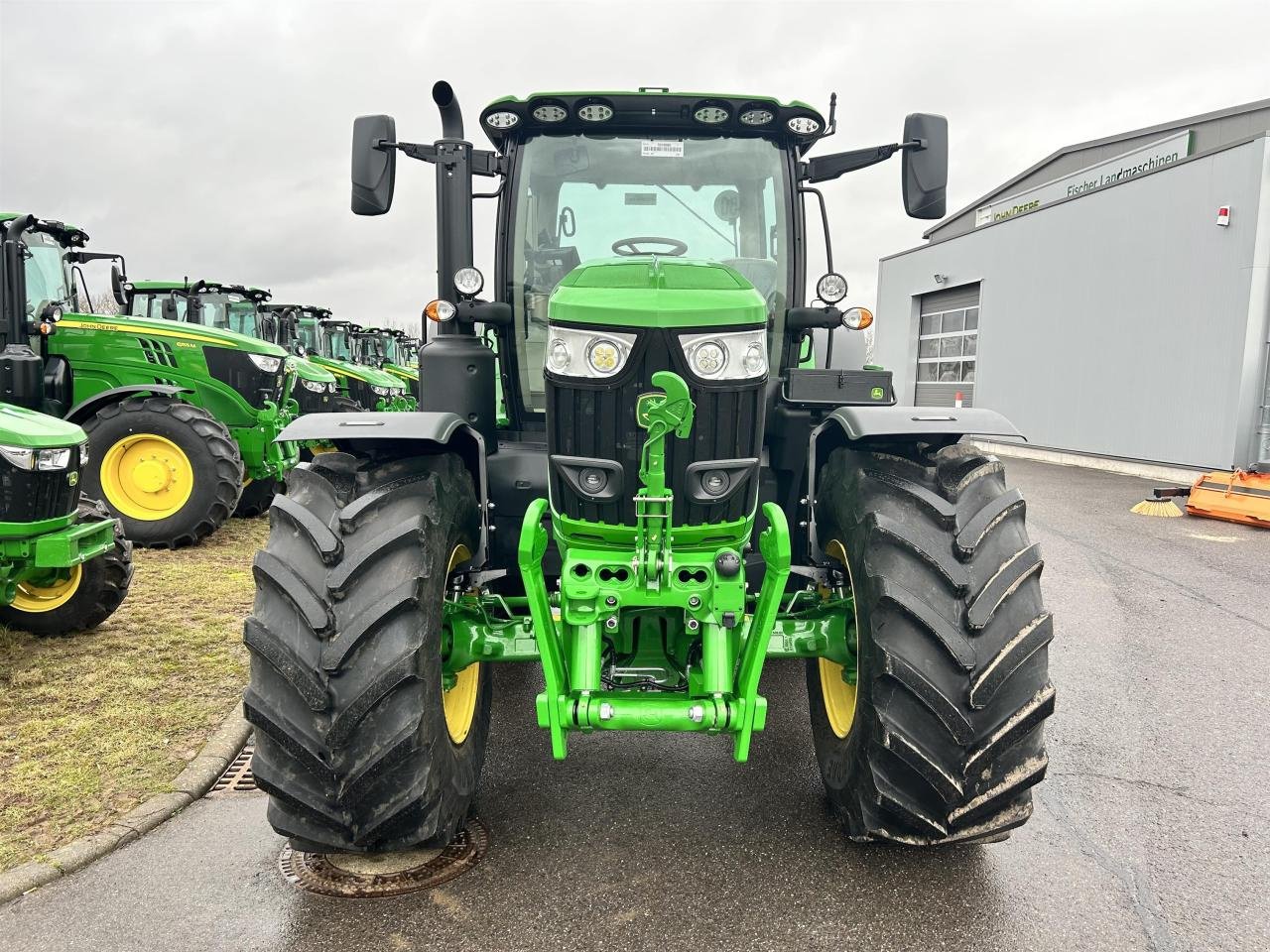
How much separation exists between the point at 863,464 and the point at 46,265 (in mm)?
8252

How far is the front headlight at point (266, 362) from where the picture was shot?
31.3 ft

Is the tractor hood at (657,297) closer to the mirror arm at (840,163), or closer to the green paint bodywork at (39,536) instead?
the mirror arm at (840,163)

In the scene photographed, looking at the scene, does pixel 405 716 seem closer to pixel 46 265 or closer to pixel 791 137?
pixel 791 137

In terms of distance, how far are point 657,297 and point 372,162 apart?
150 cm

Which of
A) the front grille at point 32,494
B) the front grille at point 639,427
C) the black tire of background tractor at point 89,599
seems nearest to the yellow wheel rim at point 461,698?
the front grille at point 639,427

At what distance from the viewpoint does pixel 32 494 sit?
473 centimetres

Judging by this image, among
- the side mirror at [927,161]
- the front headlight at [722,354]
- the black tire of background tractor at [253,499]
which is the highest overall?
the side mirror at [927,161]

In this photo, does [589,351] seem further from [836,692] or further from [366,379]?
[366,379]

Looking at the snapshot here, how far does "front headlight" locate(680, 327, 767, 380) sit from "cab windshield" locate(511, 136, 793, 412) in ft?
4.12

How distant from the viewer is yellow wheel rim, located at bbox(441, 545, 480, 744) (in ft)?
10.6

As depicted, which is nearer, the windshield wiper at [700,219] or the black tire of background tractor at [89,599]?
the windshield wiper at [700,219]

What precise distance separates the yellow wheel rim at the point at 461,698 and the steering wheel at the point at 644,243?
1496 millimetres

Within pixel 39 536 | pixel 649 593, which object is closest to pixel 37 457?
pixel 39 536

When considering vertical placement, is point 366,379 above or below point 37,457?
below
